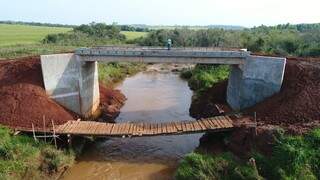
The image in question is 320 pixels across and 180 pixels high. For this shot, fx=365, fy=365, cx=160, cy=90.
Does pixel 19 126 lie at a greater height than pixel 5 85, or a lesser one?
lesser

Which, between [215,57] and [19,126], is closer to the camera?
[19,126]

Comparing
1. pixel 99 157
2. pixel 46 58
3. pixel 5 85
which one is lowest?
pixel 99 157

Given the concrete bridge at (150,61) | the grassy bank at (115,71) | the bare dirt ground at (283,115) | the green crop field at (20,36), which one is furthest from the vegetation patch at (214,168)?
the green crop field at (20,36)

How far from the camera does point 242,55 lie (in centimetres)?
2519

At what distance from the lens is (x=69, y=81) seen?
25.8 meters

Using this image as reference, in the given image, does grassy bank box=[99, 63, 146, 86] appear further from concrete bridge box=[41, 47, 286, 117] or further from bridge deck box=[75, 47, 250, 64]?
bridge deck box=[75, 47, 250, 64]

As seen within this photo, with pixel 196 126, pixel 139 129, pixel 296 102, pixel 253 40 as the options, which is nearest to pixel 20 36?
pixel 253 40

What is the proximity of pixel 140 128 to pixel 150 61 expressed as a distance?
5409mm

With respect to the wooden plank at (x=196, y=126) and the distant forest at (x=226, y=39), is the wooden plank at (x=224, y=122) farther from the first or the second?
the distant forest at (x=226, y=39)

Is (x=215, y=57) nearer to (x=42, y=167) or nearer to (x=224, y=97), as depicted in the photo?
(x=224, y=97)

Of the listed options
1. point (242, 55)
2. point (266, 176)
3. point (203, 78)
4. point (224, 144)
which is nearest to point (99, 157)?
point (224, 144)

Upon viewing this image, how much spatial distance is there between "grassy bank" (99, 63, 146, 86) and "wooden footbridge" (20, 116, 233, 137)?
18582 millimetres

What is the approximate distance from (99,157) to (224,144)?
749 centimetres

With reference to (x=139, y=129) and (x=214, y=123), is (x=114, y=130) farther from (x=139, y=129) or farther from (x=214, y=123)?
(x=214, y=123)
